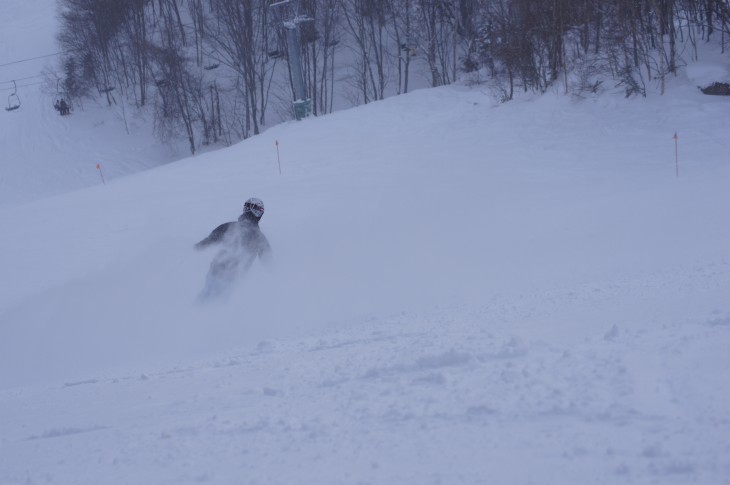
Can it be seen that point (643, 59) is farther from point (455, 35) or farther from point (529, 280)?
point (455, 35)

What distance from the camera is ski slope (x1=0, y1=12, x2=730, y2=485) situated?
374 cm

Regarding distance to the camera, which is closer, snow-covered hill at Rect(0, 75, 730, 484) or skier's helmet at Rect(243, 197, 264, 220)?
snow-covered hill at Rect(0, 75, 730, 484)

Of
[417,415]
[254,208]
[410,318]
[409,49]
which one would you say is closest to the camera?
[417,415]

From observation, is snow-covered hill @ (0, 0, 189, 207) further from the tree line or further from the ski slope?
the ski slope

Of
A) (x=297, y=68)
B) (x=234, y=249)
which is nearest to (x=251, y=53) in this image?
(x=297, y=68)

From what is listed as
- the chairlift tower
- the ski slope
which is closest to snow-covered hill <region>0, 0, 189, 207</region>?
the chairlift tower

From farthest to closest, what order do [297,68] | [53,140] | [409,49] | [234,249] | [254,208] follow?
A: [53,140] → [409,49] → [297,68] → [254,208] → [234,249]

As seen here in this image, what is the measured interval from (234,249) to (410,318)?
3.29m

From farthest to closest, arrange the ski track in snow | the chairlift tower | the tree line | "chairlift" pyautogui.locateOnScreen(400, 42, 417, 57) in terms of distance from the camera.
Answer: "chairlift" pyautogui.locateOnScreen(400, 42, 417, 57), the tree line, the chairlift tower, the ski track in snow

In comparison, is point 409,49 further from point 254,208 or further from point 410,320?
point 410,320

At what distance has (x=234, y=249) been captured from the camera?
9523mm

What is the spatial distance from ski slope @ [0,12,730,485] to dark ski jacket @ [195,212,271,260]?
37 centimetres

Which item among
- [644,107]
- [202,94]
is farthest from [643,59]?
[202,94]

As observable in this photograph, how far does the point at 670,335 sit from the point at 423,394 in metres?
2.09
